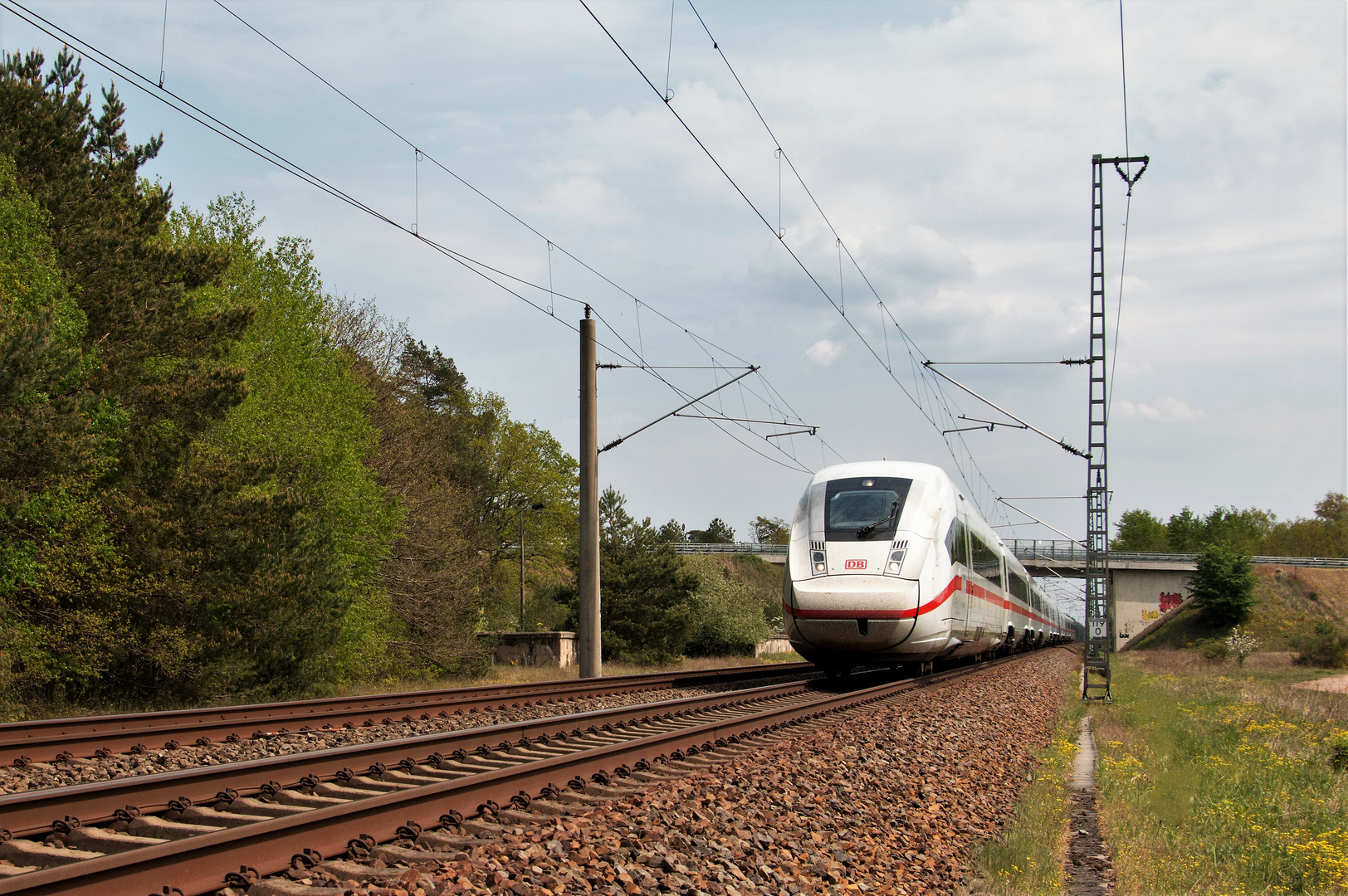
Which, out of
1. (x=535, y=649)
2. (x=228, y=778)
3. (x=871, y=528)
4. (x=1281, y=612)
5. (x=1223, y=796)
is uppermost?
(x=871, y=528)

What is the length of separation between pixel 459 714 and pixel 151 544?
27.8ft

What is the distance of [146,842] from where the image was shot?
5.35m

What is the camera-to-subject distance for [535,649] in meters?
31.8

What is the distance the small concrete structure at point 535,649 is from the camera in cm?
3089

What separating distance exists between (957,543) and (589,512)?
292 inches

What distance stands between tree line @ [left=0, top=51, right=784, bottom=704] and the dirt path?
14128 millimetres

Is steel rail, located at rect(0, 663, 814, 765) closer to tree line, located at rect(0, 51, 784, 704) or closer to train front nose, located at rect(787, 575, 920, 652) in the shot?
train front nose, located at rect(787, 575, 920, 652)

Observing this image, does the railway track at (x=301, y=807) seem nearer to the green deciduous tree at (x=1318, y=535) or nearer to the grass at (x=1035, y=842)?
the grass at (x=1035, y=842)

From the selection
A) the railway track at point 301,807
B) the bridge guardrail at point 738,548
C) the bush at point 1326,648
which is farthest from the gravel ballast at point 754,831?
the bridge guardrail at point 738,548

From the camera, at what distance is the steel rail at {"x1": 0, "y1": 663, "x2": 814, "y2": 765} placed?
8.73 metres

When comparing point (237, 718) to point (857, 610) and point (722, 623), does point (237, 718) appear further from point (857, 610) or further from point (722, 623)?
point (722, 623)

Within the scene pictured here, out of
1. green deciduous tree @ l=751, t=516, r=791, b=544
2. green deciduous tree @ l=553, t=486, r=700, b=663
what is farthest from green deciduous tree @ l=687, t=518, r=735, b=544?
green deciduous tree @ l=553, t=486, r=700, b=663

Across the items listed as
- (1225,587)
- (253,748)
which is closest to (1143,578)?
(1225,587)

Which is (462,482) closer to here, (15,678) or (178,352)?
(178,352)
